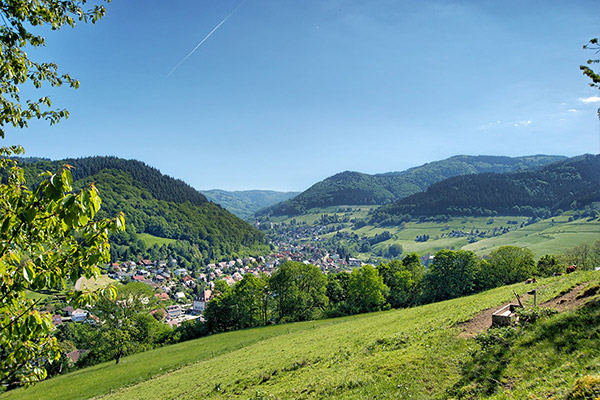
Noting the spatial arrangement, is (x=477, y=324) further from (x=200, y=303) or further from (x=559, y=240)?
(x=559, y=240)

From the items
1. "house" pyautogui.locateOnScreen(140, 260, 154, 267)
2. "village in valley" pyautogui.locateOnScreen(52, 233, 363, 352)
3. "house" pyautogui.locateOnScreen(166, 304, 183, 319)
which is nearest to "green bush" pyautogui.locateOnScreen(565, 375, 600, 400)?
"village in valley" pyautogui.locateOnScreen(52, 233, 363, 352)

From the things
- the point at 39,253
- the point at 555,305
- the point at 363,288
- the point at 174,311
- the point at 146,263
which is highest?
the point at 39,253

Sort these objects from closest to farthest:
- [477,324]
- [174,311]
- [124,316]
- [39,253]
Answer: [39,253], [477,324], [124,316], [174,311]

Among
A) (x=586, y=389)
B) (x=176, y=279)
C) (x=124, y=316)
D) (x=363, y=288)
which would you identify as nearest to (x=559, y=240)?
(x=363, y=288)

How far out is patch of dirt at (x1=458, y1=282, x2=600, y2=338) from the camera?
13.6 m

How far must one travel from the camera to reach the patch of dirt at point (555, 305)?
1365cm

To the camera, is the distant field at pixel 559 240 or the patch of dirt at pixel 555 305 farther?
the distant field at pixel 559 240

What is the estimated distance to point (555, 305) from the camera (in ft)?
48.4

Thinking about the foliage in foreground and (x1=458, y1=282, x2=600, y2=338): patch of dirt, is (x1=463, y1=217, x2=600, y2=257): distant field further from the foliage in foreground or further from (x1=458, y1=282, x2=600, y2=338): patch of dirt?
the foliage in foreground

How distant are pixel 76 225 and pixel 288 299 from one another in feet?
190

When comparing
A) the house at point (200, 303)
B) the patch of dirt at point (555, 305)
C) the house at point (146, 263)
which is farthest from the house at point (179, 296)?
the patch of dirt at point (555, 305)

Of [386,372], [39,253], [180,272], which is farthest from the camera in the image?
[180,272]

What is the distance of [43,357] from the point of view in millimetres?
5762

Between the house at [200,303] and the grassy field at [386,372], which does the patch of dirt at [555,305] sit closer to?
the grassy field at [386,372]
